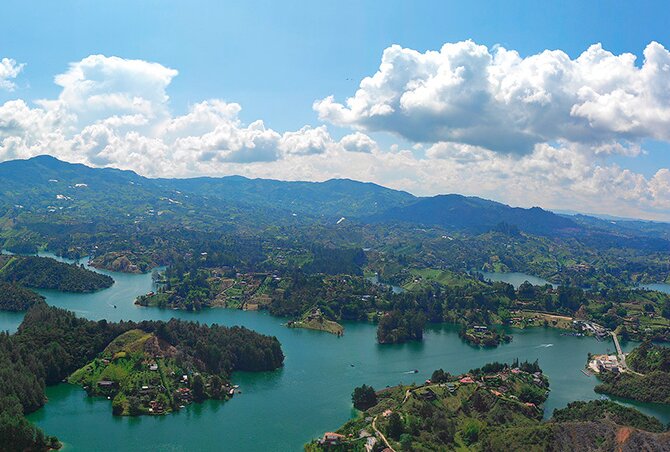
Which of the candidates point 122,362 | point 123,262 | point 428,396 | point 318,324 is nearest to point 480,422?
point 428,396

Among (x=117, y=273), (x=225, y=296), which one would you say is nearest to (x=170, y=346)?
(x=225, y=296)

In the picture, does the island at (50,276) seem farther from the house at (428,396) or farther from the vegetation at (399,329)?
the house at (428,396)

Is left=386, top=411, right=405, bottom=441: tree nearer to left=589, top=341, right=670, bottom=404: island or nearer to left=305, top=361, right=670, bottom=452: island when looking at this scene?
left=305, top=361, right=670, bottom=452: island

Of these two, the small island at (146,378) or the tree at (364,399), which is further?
the tree at (364,399)

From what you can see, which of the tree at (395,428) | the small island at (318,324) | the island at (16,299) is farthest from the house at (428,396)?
the island at (16,299)

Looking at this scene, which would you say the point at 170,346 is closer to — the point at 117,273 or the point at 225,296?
the point at 225,296

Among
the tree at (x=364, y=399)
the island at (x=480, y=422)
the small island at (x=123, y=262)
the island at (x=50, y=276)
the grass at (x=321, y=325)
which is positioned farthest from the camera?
the small island at (x=123, y=262)

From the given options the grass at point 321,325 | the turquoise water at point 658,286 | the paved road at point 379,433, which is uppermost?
the turquoise water at point 658,286

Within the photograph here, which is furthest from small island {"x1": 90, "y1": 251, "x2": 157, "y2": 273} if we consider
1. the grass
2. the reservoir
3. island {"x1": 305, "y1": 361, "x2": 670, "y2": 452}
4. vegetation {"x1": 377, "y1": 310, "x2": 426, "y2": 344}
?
island {"x1": 305, "y1": 361, "x2": 670, "y2": 452}
